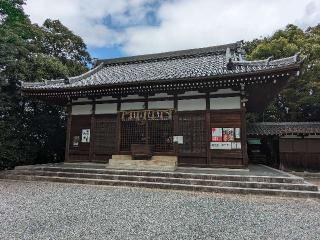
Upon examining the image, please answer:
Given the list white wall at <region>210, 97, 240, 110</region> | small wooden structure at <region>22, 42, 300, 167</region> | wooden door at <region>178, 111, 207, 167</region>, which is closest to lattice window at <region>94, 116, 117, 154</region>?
small wooden structure at <region>22, 42, 300, 167</region>

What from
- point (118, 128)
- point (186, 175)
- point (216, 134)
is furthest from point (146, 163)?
point (216, 134)

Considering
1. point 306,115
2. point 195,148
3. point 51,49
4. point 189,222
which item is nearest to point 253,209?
point 189,222

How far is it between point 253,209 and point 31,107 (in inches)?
585

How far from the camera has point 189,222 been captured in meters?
5.56

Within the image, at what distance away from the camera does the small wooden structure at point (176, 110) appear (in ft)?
37.0

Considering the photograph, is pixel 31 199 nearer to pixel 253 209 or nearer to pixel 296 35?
pixel 253 209

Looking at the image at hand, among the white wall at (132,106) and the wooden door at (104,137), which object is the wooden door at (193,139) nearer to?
the white wall at (132,106)

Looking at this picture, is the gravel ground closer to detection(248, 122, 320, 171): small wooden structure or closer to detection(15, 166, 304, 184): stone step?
detection(15, 166, 304, 184): stone step

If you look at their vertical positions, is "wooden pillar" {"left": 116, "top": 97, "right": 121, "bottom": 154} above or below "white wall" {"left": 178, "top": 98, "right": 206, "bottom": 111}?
below

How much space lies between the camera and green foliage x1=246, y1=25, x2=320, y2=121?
2130cm

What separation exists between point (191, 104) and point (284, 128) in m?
7.50

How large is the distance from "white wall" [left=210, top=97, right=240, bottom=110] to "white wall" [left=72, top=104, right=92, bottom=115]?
658cm

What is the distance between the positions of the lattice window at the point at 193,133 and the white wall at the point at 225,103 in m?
0.68

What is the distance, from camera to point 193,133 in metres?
12.3
